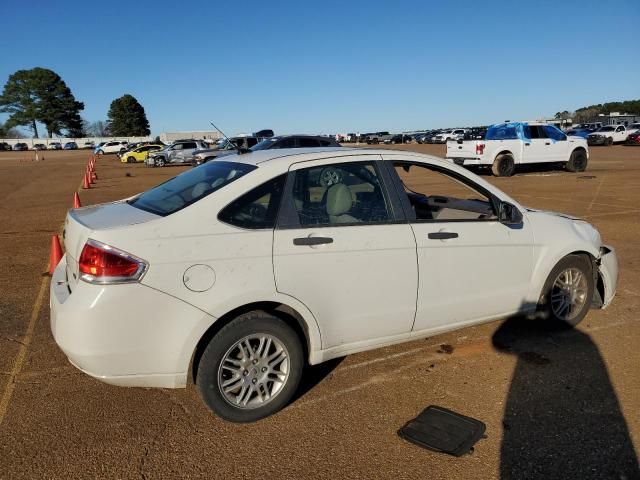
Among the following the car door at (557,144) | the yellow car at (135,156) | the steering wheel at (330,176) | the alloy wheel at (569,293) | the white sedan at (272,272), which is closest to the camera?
the white sedan at (272,272)

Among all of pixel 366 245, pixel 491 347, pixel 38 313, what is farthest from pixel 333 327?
pixel 38 313

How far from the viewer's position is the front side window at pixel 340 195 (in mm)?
3330

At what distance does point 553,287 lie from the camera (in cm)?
438

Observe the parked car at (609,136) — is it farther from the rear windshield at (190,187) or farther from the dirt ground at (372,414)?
the rear windshield at (190,187)

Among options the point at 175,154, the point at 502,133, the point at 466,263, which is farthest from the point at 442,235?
the point at 175,154

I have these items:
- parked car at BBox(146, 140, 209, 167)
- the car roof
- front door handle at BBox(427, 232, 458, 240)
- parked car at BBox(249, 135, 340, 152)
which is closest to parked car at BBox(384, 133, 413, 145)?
parked car at BBox(146, 140, 209, 167)

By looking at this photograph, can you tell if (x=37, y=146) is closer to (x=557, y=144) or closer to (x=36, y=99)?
(x=36, y=99)

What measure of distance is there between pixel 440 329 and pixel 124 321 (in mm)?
2222

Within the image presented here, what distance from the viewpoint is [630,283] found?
588 cm

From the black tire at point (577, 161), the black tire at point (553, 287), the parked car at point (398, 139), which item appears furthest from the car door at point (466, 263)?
the parked car at point (398, 139)

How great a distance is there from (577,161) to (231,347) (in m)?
20.5

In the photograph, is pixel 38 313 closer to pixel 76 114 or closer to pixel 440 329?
pixel 440 329

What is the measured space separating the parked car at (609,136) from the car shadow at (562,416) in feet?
144

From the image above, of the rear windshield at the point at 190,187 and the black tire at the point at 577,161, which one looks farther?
the black tire at the point at 577,161
